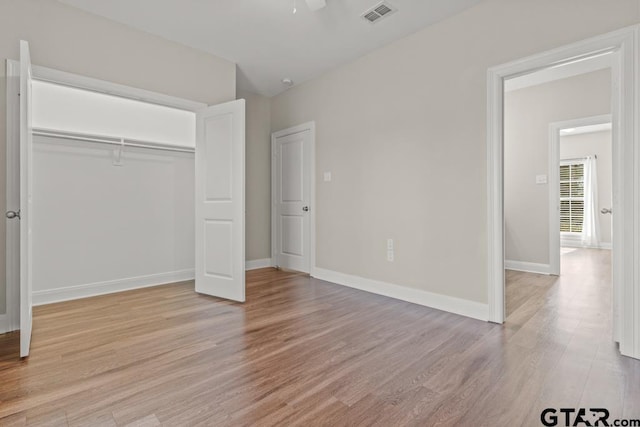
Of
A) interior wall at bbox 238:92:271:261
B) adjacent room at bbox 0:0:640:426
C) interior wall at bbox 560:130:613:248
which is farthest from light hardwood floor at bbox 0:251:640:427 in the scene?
interior wall at bbox 560:130:613:248

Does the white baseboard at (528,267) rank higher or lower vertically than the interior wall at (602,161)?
lower

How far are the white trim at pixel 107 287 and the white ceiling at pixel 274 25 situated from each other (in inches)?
105

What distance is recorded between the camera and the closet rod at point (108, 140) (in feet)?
10.2

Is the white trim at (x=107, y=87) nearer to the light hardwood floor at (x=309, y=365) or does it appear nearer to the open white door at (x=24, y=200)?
the open white door at (x=24, y=200)

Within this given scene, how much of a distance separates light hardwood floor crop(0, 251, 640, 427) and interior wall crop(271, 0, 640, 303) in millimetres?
595

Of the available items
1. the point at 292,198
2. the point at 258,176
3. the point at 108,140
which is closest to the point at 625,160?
the point at 292,198

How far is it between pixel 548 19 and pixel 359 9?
4.87 ft

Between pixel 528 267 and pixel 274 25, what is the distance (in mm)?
4637

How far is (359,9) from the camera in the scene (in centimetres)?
285

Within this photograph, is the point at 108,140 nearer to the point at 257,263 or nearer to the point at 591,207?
the point at 257,263

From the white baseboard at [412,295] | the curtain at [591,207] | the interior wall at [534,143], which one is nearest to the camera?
the white baseboard at [412,295]

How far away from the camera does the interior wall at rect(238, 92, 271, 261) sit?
4973 mm

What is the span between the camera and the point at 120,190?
364 cm

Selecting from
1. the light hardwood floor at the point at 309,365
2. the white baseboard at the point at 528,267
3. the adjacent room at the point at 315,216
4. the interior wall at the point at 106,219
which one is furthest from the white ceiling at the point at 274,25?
the white baseboard at the point at 528,267
